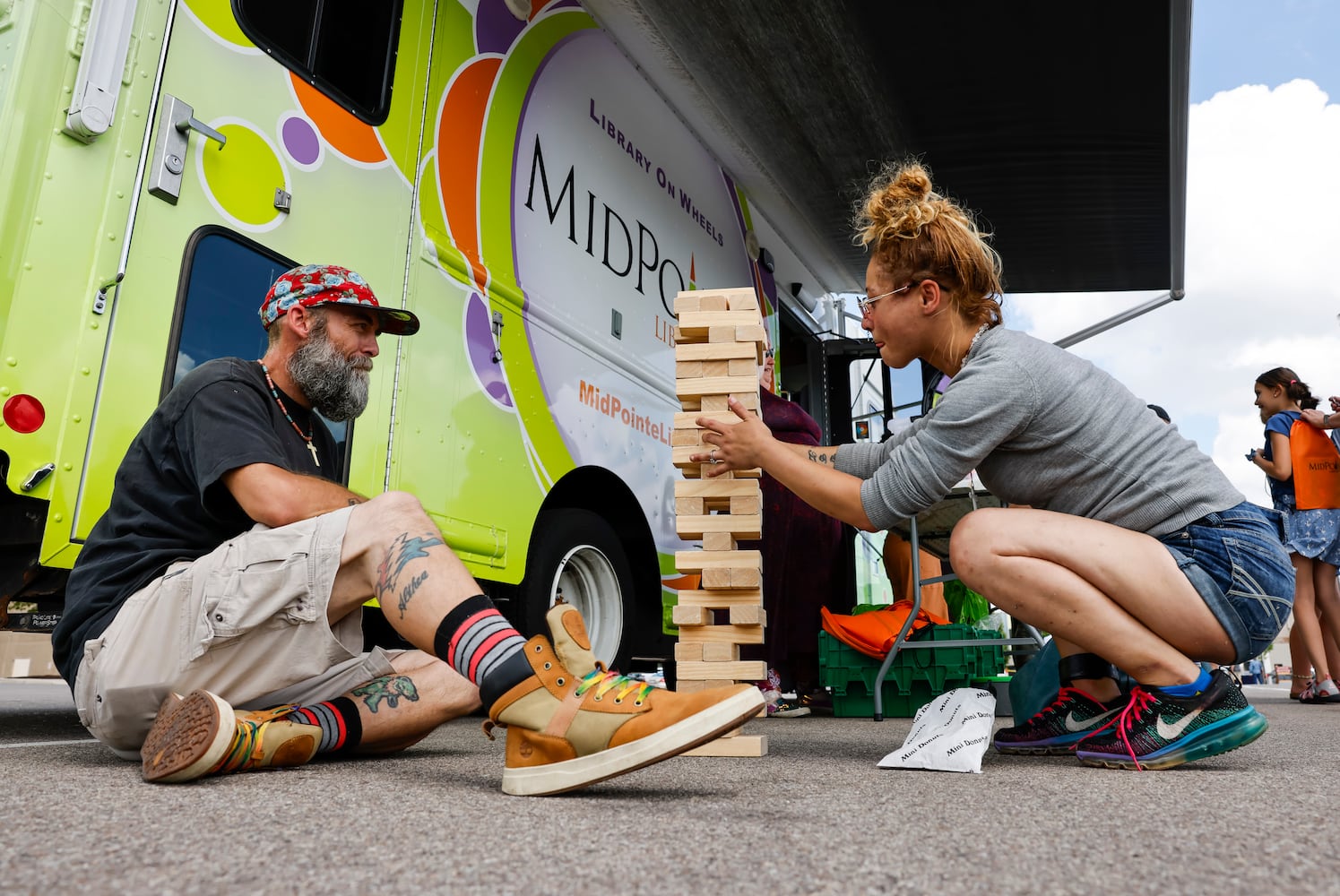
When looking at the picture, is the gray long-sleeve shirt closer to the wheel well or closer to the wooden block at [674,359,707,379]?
the wooden block at [674,359,707,379]

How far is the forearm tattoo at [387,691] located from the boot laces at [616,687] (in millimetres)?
681

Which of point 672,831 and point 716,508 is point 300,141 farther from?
point 672,831

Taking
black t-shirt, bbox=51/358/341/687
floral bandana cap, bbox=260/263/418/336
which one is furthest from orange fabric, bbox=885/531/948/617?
black t-shirt, bbox=51/358/341/687

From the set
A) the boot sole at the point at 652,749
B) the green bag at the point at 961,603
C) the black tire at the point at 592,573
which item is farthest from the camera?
the green bag at the point at 961,603

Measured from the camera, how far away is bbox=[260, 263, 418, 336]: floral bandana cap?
2.01 meters

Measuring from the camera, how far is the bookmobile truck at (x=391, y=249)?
1819 mm

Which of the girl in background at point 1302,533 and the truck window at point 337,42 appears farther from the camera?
the girl in background at point 1302,533

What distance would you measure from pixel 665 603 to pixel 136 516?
2.40 metres

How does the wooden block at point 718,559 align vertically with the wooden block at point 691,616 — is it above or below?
above

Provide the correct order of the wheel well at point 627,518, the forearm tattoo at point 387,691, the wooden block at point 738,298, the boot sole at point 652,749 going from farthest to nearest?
the wheel well at point 627,518, the wooden block at point 738,298, the forearm tattoo at point 387,691, the boot sole at point 652,749

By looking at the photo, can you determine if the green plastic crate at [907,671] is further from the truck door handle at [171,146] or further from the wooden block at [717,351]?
the truck door handle at [171,146]

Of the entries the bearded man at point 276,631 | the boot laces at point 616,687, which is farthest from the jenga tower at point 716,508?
the boot laces at point 616,687

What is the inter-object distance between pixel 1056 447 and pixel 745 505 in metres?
0.78

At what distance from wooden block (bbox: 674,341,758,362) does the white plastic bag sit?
997 millimetres
